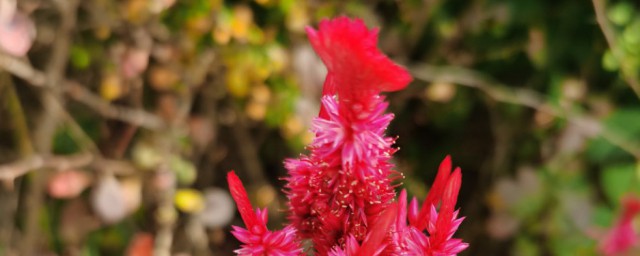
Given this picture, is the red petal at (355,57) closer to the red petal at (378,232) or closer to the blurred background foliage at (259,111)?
the red petal at (378,232)

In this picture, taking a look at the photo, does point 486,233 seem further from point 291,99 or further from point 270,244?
point 270,244

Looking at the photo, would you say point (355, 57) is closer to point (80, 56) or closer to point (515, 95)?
point (515, 95)

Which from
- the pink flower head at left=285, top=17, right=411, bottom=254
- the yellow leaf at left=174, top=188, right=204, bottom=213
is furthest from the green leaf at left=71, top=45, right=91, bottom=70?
the pink flower head at left=285, top=17, right=411, bottom=254

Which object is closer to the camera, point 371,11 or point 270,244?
point 270,244

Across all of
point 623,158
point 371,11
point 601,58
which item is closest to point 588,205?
point 623,158

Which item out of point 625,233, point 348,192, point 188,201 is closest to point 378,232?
point 348,192

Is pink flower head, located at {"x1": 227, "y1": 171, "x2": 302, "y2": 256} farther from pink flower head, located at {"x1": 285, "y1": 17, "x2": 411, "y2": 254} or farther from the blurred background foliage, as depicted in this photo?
the blurred background foliage
